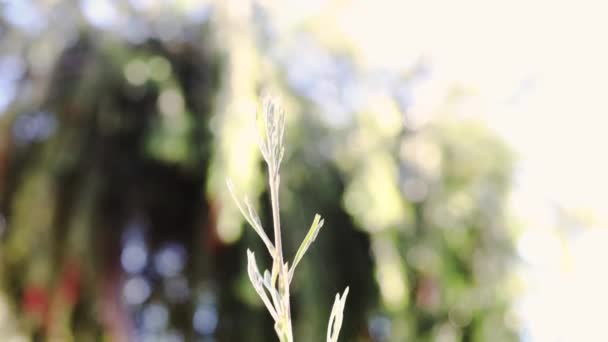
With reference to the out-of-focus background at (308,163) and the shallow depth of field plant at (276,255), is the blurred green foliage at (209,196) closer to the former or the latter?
the out-of-focus background at (308,163)

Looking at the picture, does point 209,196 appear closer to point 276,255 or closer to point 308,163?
point 308,163

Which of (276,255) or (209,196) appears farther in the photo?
(209,196)

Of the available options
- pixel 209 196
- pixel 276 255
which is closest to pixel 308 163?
pixel 209 196

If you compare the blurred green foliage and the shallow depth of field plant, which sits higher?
the shallow depth of field plant

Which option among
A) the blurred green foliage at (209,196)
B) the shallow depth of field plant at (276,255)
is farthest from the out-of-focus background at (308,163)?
the shallow depth of field plant at (276,255)

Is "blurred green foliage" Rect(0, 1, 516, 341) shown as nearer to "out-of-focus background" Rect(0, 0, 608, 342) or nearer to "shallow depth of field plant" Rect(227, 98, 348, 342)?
"out-of-focus background" Rect(0, 0, 608, 342)

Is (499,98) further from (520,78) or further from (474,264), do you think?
(474,264)

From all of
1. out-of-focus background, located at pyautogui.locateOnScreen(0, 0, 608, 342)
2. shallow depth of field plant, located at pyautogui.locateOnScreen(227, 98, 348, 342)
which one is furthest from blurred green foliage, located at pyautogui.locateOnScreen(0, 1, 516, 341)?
shallow depth of field plant, located at pyautogui.locateOnScreen(227, 98, 348, 342)

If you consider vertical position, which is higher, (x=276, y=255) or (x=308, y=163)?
(x=276, y=255)

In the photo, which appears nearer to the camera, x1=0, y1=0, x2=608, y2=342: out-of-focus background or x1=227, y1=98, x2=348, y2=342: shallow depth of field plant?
x1=227, y1=98, x2=348, y2=342: shallow depth of field plant
